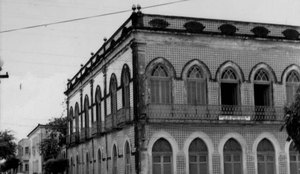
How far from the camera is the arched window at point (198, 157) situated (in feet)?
77.8

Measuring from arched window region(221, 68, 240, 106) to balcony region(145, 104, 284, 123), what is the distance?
0.82 meters

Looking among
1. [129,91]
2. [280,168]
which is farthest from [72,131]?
[280,168]

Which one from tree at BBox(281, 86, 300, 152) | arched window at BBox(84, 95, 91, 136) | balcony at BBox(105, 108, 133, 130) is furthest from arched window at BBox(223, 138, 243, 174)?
arched window at BBox(84, 95, 91, 136)

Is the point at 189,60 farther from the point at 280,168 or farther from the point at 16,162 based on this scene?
the point at 16,162

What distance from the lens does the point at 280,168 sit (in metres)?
25.0

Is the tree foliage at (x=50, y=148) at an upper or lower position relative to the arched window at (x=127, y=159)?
upper

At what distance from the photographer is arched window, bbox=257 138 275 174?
979 inches

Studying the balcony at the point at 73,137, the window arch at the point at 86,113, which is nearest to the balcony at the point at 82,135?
the window arch at the point at 86,113

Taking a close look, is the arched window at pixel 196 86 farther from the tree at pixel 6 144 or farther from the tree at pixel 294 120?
the tree at pixel 6 144

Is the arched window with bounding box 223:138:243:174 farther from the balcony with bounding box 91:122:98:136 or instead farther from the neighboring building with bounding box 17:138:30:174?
the neighboring building with bounding box 17:138:30:174

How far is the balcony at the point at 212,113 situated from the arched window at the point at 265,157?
1172 millimetres

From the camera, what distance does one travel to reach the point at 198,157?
2386cm

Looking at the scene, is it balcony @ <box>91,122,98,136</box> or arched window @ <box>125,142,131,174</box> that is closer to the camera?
arched window @ <box>125,142,131,174</box>

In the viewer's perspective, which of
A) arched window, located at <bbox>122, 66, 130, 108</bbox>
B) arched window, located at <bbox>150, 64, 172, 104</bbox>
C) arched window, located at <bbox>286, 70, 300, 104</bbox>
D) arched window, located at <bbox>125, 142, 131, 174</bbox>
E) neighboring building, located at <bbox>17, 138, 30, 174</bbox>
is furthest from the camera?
neighboring building, located at <bbox>17, 138, 30, 174</bbox>
